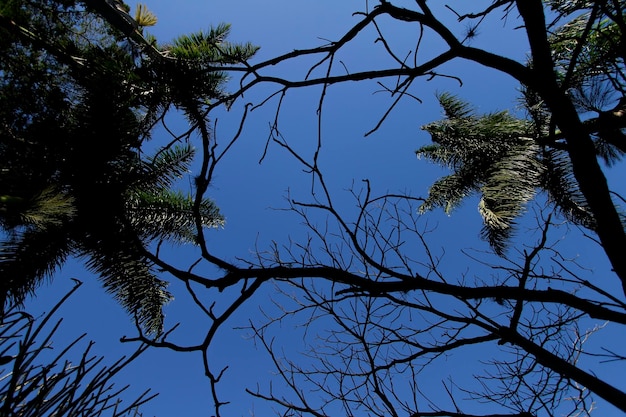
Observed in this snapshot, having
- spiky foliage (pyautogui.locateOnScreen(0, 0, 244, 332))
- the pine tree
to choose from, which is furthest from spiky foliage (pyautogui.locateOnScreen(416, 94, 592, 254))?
spiky foliage (pyautogui.locateOnScreen(0, 0, 244, 332))

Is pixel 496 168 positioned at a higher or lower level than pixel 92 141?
higher

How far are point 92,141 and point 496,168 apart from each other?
6.96m

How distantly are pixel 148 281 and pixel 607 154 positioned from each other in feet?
25.8

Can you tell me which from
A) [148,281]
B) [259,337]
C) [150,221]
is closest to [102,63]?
[150,221]

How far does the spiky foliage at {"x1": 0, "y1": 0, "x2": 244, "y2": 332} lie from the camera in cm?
574

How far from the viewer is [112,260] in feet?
21.9

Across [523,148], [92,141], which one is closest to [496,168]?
[523,148]

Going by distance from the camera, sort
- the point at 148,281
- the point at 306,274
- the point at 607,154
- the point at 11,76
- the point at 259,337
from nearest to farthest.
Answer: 1. the point at 306,274
2. the point at 259,337
3. the point at 607,154
4. the point at 11,76
5. the point at 148,281

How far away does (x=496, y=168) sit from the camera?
22.3 feet

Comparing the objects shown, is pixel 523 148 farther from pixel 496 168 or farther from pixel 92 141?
pixel 92 141

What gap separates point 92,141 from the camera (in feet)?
21.0

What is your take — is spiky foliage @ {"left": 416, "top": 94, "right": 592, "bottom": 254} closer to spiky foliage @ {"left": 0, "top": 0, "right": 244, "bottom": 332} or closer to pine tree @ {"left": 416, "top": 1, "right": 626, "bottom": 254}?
pine tree @ {"left": 416, "top": 1, "right": 626, "bottom": 254}

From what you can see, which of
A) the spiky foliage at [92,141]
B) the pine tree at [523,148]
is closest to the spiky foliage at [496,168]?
the pine tree at [523,148]

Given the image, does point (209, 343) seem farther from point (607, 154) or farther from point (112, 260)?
point (607, 154)
